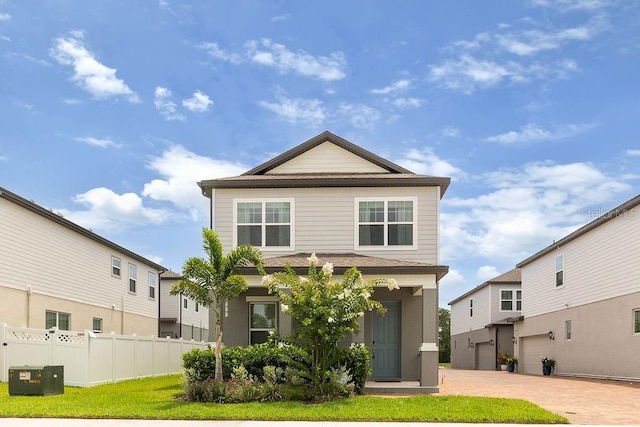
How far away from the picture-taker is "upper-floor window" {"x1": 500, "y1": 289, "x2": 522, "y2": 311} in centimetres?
4238

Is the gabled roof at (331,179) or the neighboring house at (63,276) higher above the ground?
the gabled roof at (331,179)

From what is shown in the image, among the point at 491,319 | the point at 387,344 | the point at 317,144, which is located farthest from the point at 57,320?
the point at 491,319

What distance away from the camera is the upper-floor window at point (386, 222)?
2036 centimetres

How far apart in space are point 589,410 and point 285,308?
23.8 ft

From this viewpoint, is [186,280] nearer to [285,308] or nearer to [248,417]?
[285,308]

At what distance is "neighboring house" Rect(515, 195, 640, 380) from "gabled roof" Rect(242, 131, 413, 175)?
8.89 m

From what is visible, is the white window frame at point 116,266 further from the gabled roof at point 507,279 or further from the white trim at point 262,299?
the gabled roof at point 507,279

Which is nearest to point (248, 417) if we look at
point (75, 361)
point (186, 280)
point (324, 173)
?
point (186, 280)

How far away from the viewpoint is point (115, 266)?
98.8ft

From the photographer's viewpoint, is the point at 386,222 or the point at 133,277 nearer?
the point at 386,222

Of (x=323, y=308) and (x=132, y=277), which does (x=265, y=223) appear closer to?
(x=323, y=308)

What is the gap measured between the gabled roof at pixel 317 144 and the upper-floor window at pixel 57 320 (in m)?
9.32

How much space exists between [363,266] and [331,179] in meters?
3.57

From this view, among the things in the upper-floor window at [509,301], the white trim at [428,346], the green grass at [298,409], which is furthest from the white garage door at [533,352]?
the green grass at [298,409]
